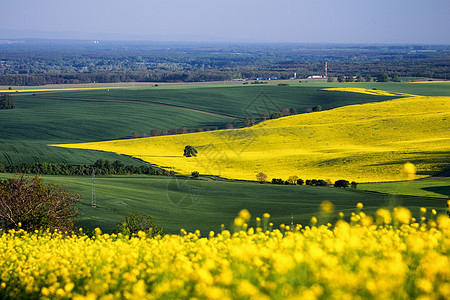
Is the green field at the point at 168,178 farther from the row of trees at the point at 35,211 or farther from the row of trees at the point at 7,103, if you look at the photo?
the row of trees at the point at 35,211

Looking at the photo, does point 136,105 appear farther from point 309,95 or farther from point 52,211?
point 52,211

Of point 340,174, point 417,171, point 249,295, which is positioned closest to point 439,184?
point 417,171

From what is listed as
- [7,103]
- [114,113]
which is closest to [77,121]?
[114,113]

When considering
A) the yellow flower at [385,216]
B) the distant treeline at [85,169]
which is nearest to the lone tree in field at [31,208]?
the yellow flower at [385,216]

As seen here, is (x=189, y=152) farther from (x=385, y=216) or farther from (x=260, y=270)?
(x=260, y=270)

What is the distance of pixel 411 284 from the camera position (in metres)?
6.14

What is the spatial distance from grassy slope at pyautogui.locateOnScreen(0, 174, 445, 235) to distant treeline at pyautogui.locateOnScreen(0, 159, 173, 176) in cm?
746

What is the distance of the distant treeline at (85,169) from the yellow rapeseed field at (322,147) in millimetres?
2966

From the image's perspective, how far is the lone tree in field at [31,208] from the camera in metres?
16.2

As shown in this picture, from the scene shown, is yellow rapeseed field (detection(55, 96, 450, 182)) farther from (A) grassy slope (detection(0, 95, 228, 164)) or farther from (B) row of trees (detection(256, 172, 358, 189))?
(A) grassy slope (detection(0, 95, 228, 164))

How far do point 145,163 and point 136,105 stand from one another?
53.2 m

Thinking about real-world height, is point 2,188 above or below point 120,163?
above

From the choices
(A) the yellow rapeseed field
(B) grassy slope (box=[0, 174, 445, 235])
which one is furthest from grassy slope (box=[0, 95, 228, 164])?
(B) grassy slope (box=[0, 174, 445, 235])

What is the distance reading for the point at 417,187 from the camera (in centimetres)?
3466
